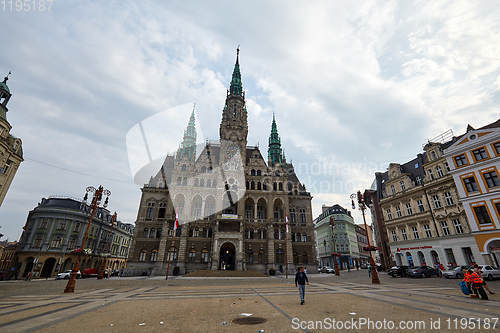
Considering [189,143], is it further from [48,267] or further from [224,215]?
[48,267]

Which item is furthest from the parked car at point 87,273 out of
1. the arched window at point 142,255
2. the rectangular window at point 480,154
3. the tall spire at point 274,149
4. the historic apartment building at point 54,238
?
the rectangular window at point 480,154

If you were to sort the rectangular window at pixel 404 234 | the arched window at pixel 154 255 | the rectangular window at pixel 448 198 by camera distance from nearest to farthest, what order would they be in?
1. the rectangular window at pixel 448 198
2. the rectangular window at pixel 404 234
3. the arched window at pixel 154 255

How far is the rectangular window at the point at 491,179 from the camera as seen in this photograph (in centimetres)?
2391

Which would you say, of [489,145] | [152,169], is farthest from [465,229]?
[152,169]

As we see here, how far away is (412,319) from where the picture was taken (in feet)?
19.8

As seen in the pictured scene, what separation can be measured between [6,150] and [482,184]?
208 ft

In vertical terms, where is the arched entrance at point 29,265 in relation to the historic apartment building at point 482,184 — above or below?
below

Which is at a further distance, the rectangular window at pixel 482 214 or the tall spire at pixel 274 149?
the tall spire at pixel 274 149

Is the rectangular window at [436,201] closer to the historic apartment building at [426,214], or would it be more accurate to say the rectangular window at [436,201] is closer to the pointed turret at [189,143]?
the historic apartment building at [426,214]

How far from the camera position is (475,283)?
9.70 meters

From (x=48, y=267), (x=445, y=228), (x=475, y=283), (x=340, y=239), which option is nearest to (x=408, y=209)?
(x=445, y=228)

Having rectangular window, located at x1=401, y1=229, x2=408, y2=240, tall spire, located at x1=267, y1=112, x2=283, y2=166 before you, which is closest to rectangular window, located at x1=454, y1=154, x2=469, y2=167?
rectangular window, located at x1=401, y1=229, x2=408, y2=240

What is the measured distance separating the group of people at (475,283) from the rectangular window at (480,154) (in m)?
23.2

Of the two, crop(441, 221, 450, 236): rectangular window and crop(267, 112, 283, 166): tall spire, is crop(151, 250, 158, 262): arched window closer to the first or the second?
crop(267, 112, 283, 166): tall spire
